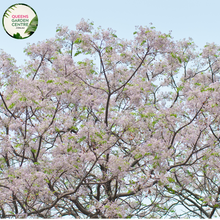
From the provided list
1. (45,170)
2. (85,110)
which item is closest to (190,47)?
(85,110)

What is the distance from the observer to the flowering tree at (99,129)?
8.41m

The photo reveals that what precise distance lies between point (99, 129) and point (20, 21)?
5655 mm

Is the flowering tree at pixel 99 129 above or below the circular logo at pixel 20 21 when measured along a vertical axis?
below

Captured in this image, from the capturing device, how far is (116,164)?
813 centimetres

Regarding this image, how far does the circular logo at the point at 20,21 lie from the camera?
10.8 m

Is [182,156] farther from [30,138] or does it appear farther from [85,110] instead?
[30,138]

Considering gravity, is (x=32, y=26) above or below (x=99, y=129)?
above

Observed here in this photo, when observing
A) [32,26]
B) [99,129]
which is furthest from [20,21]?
[99,129]

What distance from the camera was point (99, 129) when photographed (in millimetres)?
8586

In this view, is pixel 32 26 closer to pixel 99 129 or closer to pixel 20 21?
pixel 20 21

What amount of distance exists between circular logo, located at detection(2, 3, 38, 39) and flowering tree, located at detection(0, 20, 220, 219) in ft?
2.33

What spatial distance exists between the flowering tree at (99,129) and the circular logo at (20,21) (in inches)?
28.0

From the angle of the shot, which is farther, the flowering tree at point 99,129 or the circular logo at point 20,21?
the circular logo at point 20,21

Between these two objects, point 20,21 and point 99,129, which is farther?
point 20,21
